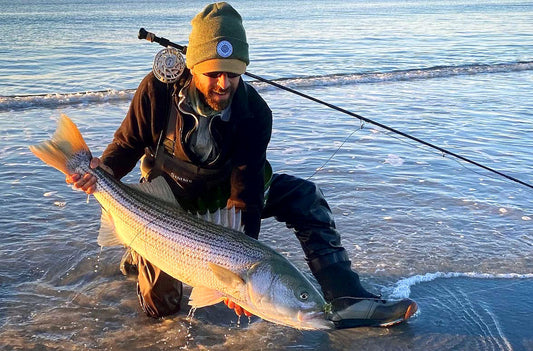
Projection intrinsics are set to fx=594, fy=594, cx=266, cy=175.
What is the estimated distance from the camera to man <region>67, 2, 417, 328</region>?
406 cm

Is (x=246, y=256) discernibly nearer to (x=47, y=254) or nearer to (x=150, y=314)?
(x=150, y=314)

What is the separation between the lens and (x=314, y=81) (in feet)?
53.5

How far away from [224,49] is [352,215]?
3.19m

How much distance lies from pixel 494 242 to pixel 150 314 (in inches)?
136

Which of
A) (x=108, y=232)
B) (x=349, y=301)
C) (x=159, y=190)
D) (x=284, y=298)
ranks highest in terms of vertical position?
(x=159, y=190)

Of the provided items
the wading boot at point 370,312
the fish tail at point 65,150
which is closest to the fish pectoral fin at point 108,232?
the fish tail at point 65,150

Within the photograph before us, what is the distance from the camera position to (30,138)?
9.41 metres

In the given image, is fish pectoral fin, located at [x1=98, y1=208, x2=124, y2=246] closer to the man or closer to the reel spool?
the man

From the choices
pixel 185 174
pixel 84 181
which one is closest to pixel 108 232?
pixel 84 181

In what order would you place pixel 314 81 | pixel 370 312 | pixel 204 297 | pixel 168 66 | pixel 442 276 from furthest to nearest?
pixel 314 81 → pixel 442 276 → pixel 370 312 → pixel 168 66 → pixel 204 297

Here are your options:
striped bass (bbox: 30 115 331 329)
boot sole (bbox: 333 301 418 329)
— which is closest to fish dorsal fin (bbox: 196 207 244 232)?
striped bass (bbox: 30 115 331 329)

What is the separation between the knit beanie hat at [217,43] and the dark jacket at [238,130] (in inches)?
13.7

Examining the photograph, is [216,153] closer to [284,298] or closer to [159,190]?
[159,190]

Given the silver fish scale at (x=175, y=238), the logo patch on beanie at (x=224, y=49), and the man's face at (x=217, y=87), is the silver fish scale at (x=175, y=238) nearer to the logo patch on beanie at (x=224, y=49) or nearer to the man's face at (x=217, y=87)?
the man's face at (x=217, y=87)
